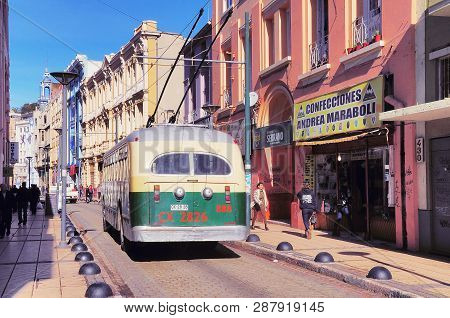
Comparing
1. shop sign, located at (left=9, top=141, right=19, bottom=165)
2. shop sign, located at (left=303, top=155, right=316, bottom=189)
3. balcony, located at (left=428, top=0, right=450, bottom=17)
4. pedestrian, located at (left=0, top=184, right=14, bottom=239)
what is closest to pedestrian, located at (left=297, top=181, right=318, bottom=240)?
shop sign, located at (left=303, top=155, right=316, bottom=189)

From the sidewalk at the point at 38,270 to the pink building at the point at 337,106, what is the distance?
7.47 meters

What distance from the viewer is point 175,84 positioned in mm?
37938

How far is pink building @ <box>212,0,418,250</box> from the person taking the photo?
41.3 ft

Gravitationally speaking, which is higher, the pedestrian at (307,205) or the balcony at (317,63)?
the balcony at (317,63)

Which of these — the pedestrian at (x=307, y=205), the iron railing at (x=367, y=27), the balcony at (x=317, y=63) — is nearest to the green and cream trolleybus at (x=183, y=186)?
the pedestrian at (x=307, y=205)

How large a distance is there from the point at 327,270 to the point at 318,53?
892 centimetres

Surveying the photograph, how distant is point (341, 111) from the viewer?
14695 mm

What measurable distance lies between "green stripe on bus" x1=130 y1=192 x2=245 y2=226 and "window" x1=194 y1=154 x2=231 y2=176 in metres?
0.48

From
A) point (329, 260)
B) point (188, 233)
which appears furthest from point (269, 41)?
point (329, 260)

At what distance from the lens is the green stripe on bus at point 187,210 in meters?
11.1

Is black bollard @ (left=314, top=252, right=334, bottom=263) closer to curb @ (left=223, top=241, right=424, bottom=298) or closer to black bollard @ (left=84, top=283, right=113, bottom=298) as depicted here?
curb @ (left=223, top=241, right=424, bottom=298)

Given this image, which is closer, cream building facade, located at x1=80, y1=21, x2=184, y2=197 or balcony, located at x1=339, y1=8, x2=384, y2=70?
balcony, located at x1=339, y1=8, x2=384, y2=70

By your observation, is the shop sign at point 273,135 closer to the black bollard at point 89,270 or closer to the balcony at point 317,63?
the balcony at point 317,63

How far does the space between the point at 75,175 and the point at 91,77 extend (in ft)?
43.2
